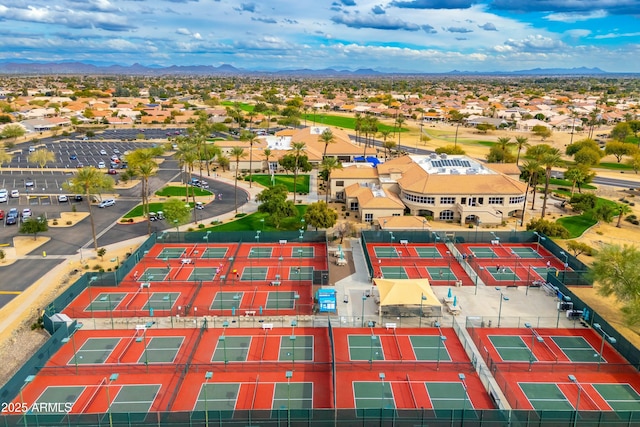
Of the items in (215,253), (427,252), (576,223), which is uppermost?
(576,223)

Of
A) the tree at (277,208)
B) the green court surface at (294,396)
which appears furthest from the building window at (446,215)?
the green court surface at (294,396)

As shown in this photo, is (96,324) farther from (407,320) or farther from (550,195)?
A: (550,195)

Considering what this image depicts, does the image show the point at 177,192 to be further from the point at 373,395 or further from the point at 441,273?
the point at 373,395

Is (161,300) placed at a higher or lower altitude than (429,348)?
lower

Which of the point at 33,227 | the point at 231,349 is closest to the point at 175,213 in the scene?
the point at 33,227

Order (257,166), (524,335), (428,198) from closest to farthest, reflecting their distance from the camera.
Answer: (524,335), (428,198), (257,166)

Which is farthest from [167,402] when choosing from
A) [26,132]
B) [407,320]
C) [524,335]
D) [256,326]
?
[26,132]

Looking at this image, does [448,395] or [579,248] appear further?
[579,248]

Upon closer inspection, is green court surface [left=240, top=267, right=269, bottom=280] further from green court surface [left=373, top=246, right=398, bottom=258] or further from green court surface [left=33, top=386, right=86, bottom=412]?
green court surface [left=33, top=386, right=86, bottom=412]
